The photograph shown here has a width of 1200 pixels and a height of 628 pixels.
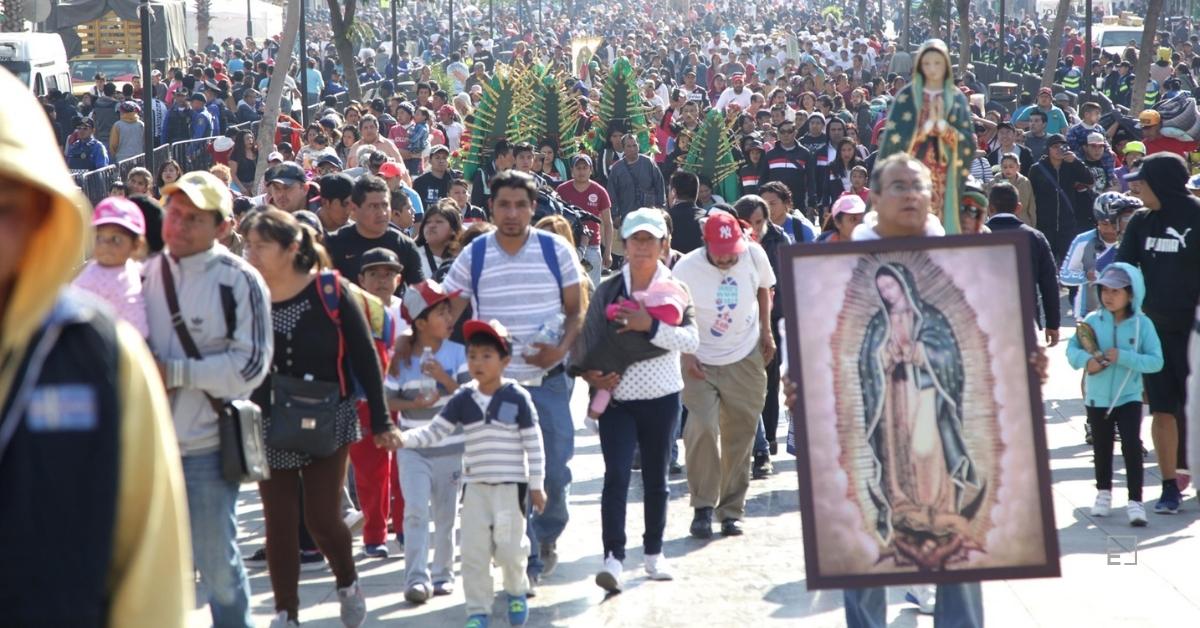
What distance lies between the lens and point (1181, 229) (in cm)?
920

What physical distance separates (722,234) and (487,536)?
221 centimetres

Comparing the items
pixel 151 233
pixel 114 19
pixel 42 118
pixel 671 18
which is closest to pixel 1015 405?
pixel 151 233

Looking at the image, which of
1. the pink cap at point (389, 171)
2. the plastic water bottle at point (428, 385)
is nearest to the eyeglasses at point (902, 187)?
the plastic water bottle at point (428, 385)

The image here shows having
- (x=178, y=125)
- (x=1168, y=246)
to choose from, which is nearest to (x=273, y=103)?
(x=178, y=125)

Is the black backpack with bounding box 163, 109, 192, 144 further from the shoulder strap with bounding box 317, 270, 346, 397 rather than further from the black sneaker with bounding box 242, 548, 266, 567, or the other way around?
the shoulder strap with bounding box 317, 270, 346, 397

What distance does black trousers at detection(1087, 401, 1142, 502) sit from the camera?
8.88 metres

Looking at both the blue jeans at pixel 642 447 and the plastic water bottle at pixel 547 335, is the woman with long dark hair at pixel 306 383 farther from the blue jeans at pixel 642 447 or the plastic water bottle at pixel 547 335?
the blue jeans at pixel 642 447

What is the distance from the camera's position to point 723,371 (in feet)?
28.9

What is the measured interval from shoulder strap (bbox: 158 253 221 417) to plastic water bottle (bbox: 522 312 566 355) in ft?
6.40

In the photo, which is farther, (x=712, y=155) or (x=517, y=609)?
(x=712, y=155)

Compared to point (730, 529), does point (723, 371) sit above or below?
above

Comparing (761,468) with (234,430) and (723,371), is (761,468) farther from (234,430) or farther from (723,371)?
(234,430)

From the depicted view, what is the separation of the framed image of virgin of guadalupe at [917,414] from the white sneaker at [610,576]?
2277mm

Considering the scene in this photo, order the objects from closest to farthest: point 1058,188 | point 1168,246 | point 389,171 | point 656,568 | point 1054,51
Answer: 1. point 656,568
2. point 1168,246
3. point 389,171
4. point 1058,188
5. point 1054,51
